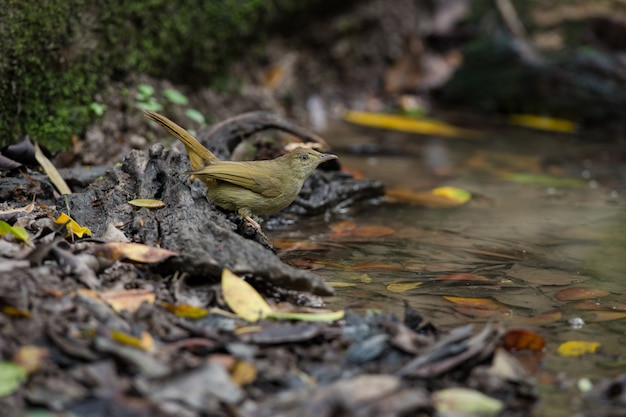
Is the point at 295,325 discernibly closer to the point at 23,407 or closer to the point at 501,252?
the point at 23,407

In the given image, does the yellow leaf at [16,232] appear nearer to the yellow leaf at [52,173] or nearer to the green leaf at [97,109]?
the yellow leaf at [52,173]

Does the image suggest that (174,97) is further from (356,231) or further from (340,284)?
(340,284)

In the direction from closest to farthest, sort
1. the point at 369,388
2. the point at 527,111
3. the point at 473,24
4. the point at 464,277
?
the point at 369,388, the point at 464,277, the point at 527,111, the point at 473,24

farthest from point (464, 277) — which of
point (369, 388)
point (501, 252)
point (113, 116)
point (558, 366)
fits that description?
point (113, 116)

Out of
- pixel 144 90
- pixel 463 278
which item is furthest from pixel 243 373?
pixel 144 90

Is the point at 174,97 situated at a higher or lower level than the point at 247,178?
higher

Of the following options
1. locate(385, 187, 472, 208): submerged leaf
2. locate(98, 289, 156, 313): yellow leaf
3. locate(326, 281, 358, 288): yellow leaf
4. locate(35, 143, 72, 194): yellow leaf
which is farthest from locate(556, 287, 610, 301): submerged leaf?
locate(35, 143, 72, 194): yellow leaf
